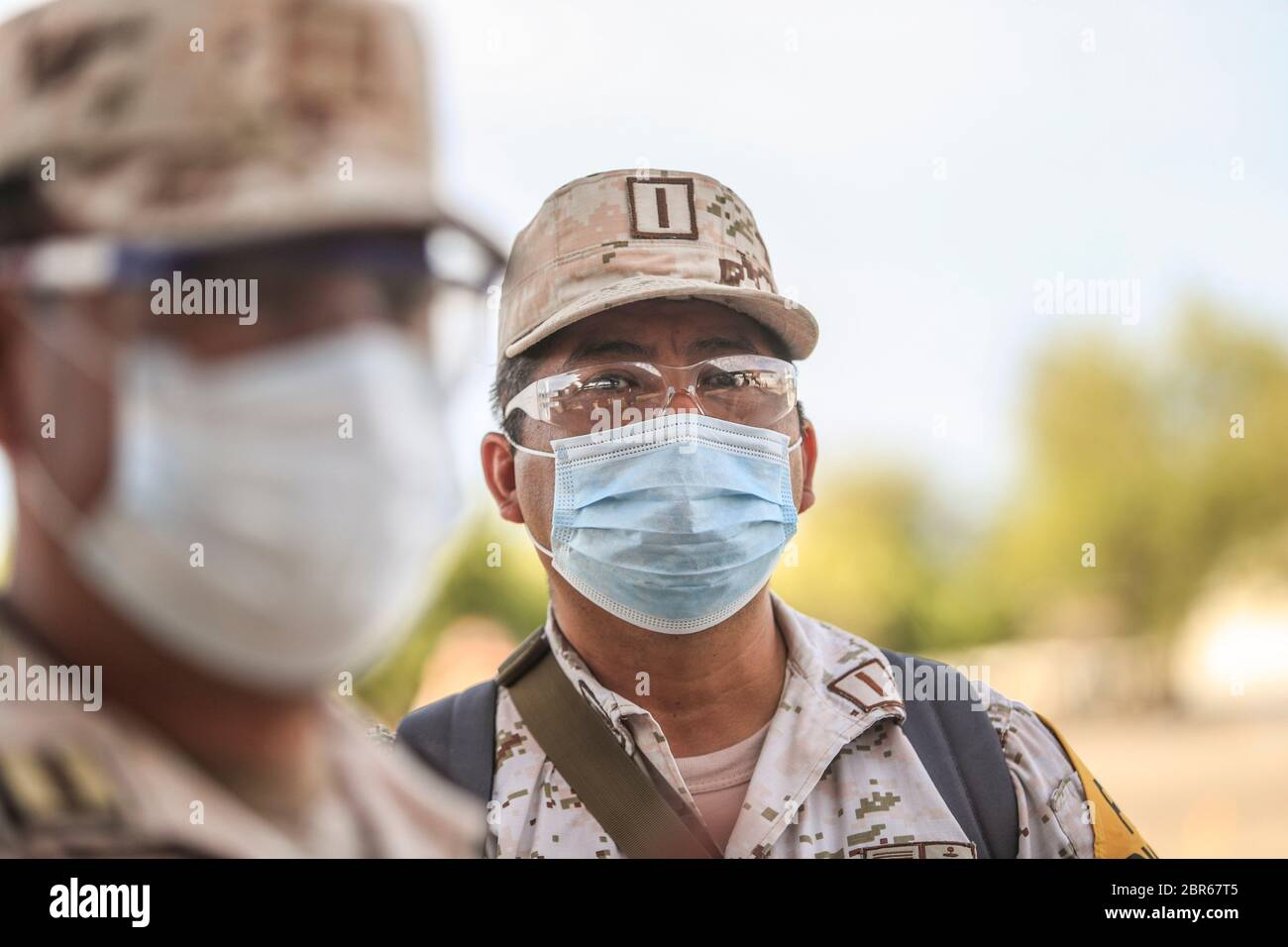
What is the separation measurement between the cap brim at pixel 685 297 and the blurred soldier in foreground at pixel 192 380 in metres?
0.74

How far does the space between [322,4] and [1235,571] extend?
19.4m

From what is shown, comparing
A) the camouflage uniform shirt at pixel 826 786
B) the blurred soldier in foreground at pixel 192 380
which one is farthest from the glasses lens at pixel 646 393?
the blurred soldier in foreground at pixel 192 380

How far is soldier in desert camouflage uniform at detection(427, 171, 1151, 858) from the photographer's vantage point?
222 cm

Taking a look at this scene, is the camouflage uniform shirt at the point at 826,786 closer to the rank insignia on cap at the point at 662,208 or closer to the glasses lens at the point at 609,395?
the glasses lens at the point at 609,395

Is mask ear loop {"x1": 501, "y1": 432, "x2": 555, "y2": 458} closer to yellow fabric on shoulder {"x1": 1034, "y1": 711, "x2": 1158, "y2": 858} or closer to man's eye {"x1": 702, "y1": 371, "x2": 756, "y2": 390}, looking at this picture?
man's eye {"x1": 702, "y1": 371, "x2": 756, "y2": 390}

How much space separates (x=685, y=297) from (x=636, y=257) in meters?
0.13

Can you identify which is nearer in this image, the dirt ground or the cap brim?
the cap brim

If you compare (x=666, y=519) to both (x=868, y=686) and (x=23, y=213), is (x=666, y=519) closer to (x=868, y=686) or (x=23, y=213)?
(x=868, y=686)

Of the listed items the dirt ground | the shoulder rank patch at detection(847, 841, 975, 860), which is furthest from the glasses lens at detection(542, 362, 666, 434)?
the dirt ground

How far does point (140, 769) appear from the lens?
5.02 ft

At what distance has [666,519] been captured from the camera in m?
2.30

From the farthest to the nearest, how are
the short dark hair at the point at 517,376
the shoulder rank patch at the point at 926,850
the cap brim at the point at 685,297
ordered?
the short dark hair at the point at 517,376, the cap brim at the point at 685,297, the shoulder rank patch at the point at 926,850

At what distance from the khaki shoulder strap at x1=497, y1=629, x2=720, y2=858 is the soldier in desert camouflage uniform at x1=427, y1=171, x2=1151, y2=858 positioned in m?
0.02

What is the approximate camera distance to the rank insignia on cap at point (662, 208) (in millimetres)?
2422
